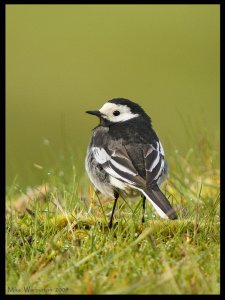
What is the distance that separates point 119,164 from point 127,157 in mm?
114

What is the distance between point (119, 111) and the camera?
8359 mm

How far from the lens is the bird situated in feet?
22.8

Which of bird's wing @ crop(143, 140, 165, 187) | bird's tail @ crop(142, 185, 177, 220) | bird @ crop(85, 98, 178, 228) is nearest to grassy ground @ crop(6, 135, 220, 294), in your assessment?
bird's tail @ crop(142, 185, 177, 220)

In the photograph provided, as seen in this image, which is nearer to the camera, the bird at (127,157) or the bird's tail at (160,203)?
the bird's tail at (160,203)

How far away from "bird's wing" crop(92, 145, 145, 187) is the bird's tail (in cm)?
16

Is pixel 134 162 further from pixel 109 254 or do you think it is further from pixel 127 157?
pixel 109 254

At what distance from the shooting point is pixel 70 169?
30.1ft

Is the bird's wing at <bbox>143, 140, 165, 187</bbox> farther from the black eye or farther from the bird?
the black eye

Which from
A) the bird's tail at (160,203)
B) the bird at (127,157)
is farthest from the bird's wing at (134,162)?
the bird's tail at (160,203)

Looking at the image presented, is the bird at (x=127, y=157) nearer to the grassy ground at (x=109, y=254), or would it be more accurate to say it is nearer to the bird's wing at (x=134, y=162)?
the bird's wing at (x=134, y=162)

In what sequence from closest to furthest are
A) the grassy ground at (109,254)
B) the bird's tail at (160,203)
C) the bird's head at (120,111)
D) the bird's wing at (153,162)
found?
the grassy ground at (109,254) → the bird's tail at (160,203) → the bird's wing at (153,162) → the bird's head at (120,111)

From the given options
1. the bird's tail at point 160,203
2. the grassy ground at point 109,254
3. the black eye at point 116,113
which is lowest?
the grassy ground at point 109,254

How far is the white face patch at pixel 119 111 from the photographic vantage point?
27.2 feet

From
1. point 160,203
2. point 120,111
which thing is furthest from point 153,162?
point 120,111
